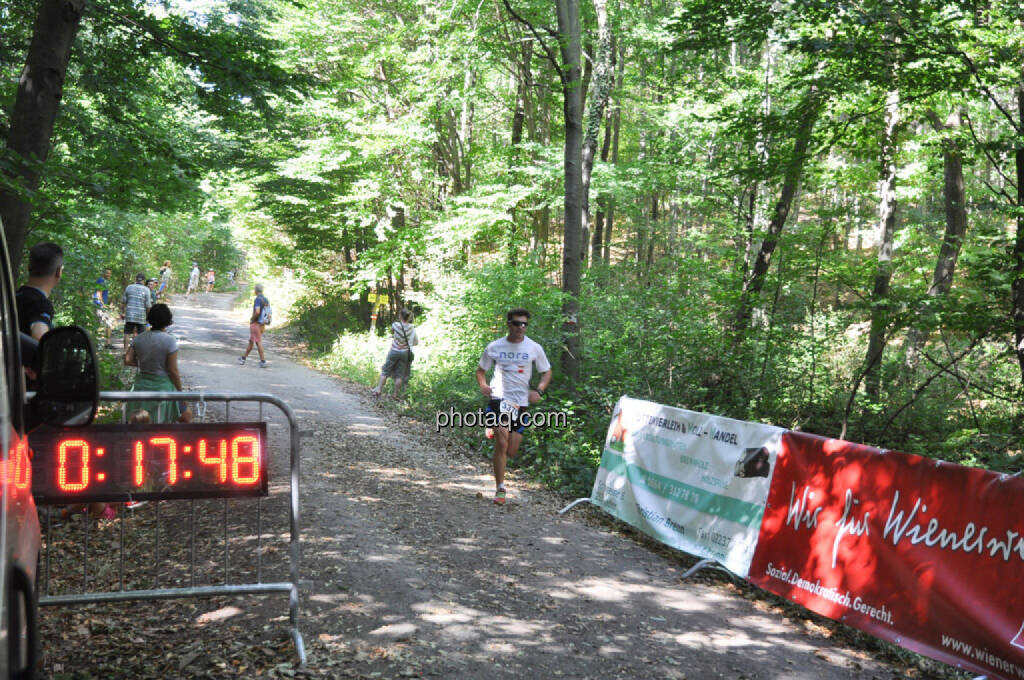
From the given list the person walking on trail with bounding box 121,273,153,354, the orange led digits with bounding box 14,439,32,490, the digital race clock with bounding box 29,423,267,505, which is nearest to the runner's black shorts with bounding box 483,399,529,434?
the digital race clock with bounding box 29,423,267,505

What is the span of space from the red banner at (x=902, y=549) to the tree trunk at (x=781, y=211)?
4.59 metres

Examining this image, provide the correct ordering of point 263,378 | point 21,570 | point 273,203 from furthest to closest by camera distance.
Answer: point 273,203, point 263,378, point 21,570

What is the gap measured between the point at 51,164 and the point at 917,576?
9.41 metres

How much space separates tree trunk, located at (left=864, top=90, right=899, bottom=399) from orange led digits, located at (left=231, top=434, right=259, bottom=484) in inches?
269

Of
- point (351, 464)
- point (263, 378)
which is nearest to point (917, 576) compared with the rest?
point (351, 464)

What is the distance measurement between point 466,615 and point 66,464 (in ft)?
9.59

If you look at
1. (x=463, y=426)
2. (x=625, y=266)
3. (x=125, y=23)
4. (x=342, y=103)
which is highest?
(x=342, y=103)

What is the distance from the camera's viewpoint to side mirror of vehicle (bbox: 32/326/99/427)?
2.96 meters

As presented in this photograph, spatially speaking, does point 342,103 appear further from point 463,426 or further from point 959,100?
point 959,100

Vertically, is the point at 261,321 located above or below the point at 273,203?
below

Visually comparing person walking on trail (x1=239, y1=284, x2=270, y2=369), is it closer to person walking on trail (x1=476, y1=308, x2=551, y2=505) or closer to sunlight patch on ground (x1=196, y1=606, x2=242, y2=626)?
person walking on trail (x1=476, y1=308, x2=551, y2=505)

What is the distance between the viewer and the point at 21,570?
266 centimetres

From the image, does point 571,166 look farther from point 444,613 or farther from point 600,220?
point 600,220

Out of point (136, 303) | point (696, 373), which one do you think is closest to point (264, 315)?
point (136, 303)
